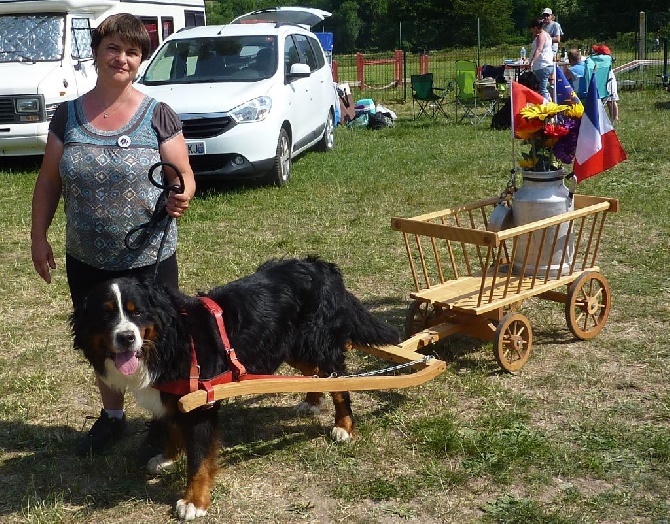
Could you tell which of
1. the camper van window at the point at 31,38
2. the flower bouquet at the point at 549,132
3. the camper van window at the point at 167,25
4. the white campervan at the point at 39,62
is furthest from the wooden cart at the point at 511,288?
the camper van window at the point at 167,25

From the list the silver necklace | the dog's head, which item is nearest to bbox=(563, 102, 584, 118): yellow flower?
the silver necklace

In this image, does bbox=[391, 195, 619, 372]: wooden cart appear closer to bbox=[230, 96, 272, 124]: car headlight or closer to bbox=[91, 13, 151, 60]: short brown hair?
bbox=[91, 13, 151, 60]: short brown hair

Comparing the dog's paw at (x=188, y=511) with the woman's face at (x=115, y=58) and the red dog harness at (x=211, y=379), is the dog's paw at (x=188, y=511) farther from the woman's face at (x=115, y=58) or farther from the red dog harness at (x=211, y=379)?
the woman's face at (x=115, y=58)

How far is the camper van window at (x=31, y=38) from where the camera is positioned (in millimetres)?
12062

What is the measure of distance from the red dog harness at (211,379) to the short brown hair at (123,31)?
42.6 inches

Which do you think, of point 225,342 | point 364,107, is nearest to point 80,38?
point 364,107

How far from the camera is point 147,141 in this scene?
3.39 meters

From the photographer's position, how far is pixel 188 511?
340cm

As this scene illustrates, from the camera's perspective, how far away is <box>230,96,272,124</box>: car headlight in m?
9.51

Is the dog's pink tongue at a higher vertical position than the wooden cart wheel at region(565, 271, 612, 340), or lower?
higher

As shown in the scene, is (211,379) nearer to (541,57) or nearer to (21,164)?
(21,164)

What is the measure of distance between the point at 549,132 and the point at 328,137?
8.39 m

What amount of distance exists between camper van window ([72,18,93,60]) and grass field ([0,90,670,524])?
19.5ft

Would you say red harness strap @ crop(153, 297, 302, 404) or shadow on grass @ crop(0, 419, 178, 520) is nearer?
red harness strap @ crop(153, 297, 302, 404)
